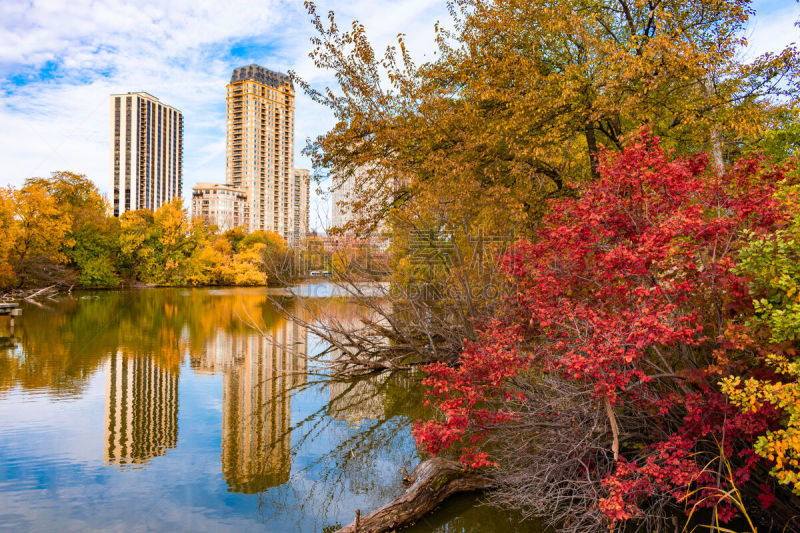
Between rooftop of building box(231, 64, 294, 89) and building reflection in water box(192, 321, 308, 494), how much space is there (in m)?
100

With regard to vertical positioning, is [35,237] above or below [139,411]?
above

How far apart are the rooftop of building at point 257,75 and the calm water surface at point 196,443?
10233cm

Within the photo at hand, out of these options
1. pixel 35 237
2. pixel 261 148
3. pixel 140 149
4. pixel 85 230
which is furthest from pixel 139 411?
pixel 261 148

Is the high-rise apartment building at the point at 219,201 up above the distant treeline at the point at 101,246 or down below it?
above

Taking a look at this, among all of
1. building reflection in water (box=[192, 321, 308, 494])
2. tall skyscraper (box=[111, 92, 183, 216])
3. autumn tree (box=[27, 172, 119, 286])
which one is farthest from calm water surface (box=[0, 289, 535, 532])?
tall skyscraper (box=[111, 92, 183, 216])

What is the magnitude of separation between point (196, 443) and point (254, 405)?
1821mm

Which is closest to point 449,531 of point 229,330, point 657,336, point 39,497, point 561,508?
point 561,508

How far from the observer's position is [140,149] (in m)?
87.3

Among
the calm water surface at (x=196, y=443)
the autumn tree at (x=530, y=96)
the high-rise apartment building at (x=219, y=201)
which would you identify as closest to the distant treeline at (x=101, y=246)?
the calm water surface at (x=196, y=443)

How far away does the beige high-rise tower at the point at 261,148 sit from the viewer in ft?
327

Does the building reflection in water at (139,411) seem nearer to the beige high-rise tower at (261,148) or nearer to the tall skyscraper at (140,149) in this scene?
the tall skyscraper at (140,149)

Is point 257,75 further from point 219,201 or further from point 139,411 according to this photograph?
point 139,411

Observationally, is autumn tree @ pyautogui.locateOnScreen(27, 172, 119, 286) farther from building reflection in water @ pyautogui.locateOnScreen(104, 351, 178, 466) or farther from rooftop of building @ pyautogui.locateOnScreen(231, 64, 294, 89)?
rooftop of building @ pyautogui.locateOnScreen(231, 64, 294, 89)

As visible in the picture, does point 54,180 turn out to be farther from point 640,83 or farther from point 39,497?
point 640,83
